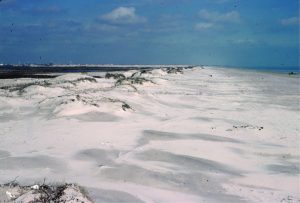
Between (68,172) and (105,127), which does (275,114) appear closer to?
(105,127)

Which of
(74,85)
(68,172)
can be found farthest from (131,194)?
(74,85)

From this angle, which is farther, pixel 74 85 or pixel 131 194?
pixel 74 85

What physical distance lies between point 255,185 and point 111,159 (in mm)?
2951

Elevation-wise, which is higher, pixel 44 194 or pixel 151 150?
pixel 44 194

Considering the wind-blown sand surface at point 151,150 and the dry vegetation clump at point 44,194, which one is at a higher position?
the dry vegetation clump at point 44,194

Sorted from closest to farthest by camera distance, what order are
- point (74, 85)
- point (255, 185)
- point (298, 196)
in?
1. point (298, 196)
2. point (255, 185)
3. point (74, 85)

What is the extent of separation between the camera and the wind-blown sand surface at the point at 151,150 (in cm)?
720

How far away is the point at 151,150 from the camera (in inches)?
383

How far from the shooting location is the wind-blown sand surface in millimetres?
7195

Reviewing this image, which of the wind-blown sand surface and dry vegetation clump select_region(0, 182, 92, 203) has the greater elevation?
dry vegetation clump select_region(0, 182, 92, 203)

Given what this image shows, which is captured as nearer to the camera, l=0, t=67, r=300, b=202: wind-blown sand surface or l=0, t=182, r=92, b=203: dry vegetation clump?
l=0, t=182, r=92, b=203: dry vegetation clump

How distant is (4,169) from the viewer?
7992mm

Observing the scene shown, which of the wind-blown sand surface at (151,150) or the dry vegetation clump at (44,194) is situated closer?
the dry vegetation clump at (44,194)

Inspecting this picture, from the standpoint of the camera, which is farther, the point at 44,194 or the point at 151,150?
the point at 151,150
